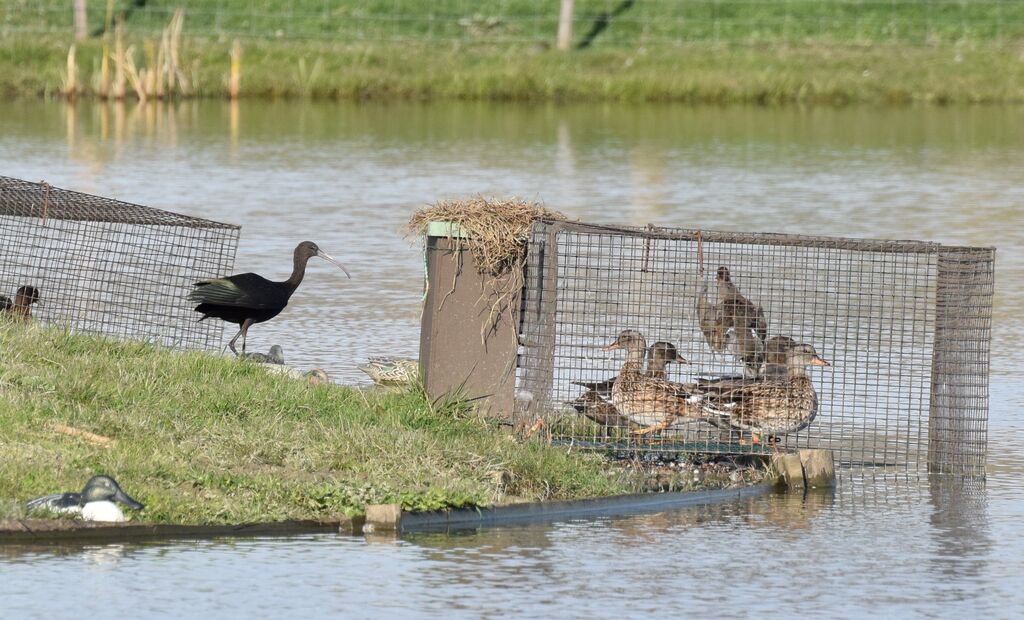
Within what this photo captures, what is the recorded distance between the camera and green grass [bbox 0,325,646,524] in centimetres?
849

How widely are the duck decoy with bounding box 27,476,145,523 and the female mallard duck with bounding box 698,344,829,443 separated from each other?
3.48m

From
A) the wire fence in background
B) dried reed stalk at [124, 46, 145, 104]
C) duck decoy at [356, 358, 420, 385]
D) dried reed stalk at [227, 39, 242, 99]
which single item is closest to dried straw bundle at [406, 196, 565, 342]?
duck decoy at [356, 358, 420, 385]

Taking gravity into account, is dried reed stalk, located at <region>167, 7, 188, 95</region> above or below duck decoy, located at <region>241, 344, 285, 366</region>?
above

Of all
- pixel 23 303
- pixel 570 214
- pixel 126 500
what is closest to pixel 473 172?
pixel 570 214

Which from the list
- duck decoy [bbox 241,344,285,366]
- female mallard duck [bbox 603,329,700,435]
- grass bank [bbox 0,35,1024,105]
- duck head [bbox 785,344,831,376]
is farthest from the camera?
grass bank [bbox 0,35,1024,105]

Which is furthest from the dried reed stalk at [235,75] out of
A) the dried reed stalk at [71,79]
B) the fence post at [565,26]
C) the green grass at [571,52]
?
the fence post at [565,26]

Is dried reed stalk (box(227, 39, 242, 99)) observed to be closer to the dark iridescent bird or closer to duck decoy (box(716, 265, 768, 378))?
the dark iridescent bird

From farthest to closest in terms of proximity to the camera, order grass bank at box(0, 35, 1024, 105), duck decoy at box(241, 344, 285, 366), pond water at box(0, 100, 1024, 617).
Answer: grass bank at box(0, 35, 1024, 105) < duck decoy at box(241, 344, 285, 366) < pond water at box(0, 100, 1024, 617)

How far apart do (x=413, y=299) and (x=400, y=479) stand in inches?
267

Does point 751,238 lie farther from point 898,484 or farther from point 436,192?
point 436,192

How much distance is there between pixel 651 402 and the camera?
33.1ft

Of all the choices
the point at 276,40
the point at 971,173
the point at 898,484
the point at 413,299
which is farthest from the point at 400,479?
the point at 276,40

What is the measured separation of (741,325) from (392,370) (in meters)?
2.31

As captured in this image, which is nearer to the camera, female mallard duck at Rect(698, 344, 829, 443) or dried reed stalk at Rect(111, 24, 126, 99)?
female mallard duck at Rect(698, 344, 829, 443)
